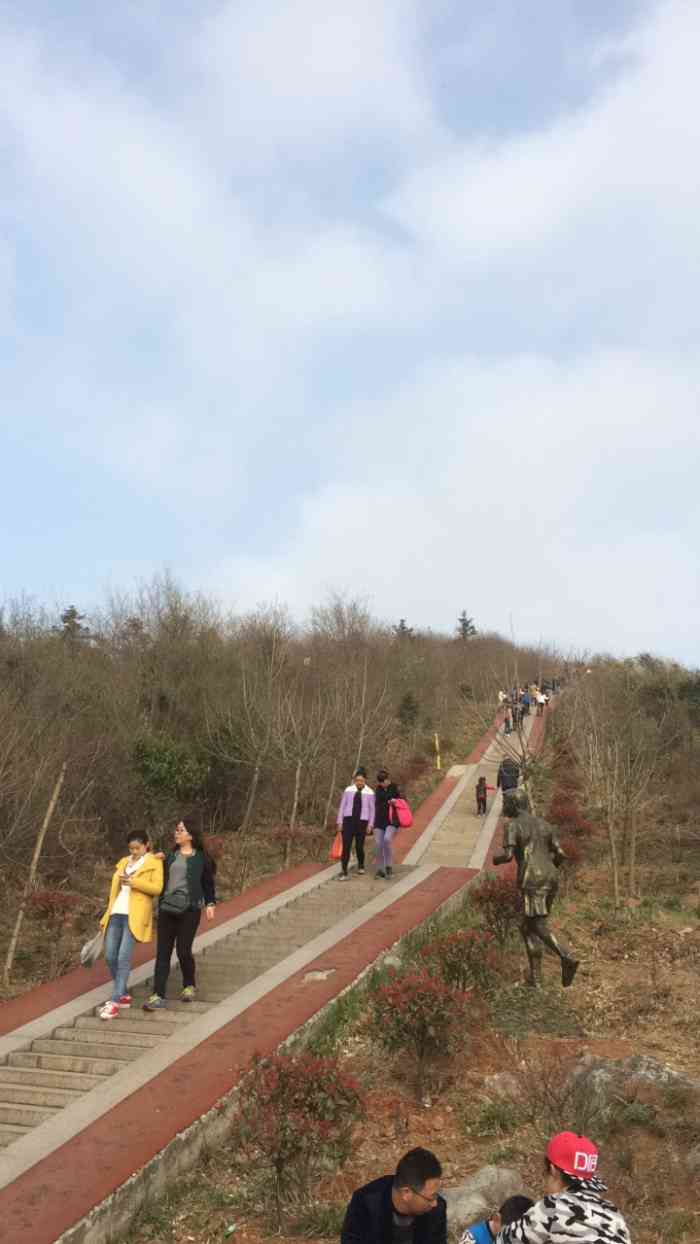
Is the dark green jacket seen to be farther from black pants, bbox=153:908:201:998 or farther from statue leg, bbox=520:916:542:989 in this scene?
statue leg, bbox=520:916:542:989

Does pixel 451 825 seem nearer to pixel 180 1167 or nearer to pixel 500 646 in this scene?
pixel 180 1167

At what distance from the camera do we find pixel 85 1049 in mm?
7676

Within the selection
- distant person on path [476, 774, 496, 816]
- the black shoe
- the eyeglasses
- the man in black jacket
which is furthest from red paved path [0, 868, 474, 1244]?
distant person on path [476, 774, 496, 816]

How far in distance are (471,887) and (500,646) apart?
169 ft

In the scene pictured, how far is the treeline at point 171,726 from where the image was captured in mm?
16734

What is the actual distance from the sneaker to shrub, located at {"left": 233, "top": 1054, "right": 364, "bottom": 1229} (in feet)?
9.16

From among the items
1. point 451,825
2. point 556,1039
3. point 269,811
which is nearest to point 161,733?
point 269,811

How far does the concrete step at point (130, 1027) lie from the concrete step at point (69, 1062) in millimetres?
363

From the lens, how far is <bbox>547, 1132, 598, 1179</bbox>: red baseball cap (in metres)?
3.35

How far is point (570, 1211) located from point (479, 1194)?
2.21m

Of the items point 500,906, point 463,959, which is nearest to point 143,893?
point 463,959

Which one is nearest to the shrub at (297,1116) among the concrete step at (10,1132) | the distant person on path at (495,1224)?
the concrete step at (10,1132)

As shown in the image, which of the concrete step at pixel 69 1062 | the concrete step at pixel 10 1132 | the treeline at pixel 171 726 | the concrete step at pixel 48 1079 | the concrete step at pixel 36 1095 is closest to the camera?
the concrete step at pixel 10 1132

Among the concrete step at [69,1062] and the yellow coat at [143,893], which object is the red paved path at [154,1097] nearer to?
the concrete step at [69,1062]
